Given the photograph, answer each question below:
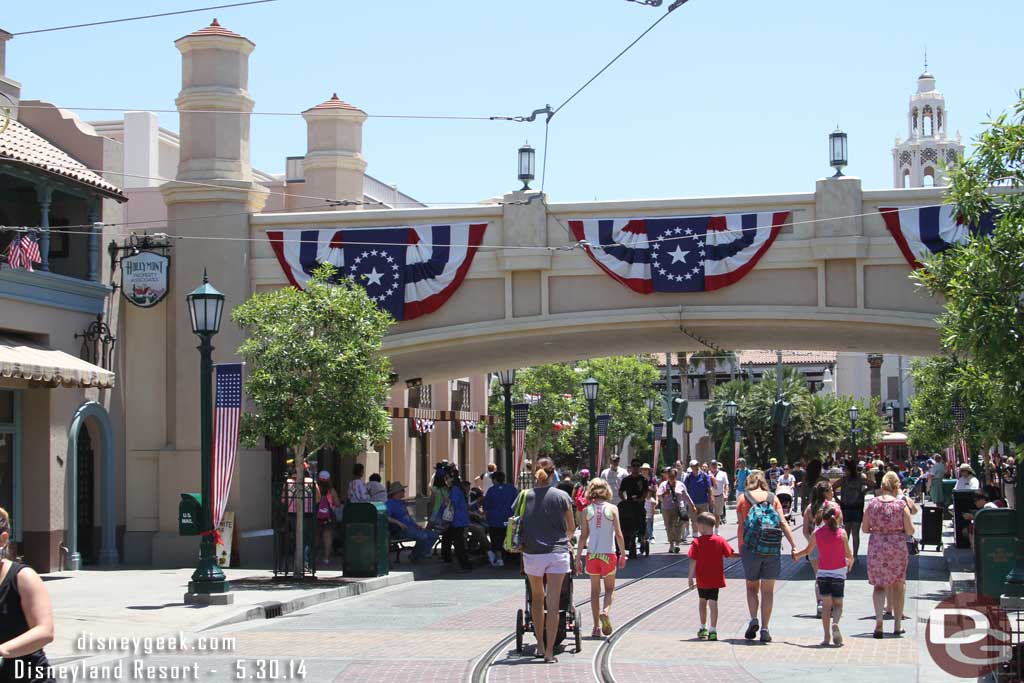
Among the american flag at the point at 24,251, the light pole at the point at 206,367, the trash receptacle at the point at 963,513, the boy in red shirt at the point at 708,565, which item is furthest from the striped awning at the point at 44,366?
the trash receptacle at the point at 963,513

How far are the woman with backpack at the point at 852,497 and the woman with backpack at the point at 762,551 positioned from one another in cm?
796

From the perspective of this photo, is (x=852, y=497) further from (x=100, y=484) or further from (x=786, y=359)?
(x=786, y=359)

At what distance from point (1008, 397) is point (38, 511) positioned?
53.0 feet

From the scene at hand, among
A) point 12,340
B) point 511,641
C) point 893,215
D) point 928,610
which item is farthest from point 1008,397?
point 12,340

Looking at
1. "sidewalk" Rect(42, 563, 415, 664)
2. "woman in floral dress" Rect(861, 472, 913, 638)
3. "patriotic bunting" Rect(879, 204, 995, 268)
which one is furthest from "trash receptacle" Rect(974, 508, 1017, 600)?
"sidewalk" Rect(42, 563, 415, 664)

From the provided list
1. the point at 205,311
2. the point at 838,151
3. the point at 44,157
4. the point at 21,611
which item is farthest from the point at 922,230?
the point at 21,611

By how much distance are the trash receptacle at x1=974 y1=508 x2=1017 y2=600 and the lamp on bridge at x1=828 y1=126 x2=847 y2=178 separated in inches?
380

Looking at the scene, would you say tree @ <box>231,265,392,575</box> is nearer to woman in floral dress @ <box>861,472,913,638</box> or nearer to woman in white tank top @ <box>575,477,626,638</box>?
woman in white tank top @ <box>575,477,626,638</box>

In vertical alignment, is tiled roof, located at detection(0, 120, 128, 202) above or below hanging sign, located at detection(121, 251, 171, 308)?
above

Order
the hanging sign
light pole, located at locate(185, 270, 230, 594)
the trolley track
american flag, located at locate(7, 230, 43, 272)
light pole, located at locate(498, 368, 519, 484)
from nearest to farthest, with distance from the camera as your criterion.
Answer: the trolley track
light pole, located at locate(185, 270, 230, 594)
american flag, located at locate(7, 230, 43, 272)
the hanging sign
light pole, located at locate(498, 368, 519, 484)

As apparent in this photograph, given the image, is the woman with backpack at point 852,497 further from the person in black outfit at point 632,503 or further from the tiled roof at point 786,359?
the tiled roof at point 786,359

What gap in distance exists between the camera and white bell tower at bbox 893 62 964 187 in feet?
394

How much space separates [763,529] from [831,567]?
2.52ft

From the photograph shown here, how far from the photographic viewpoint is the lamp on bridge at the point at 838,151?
24.4 metres
